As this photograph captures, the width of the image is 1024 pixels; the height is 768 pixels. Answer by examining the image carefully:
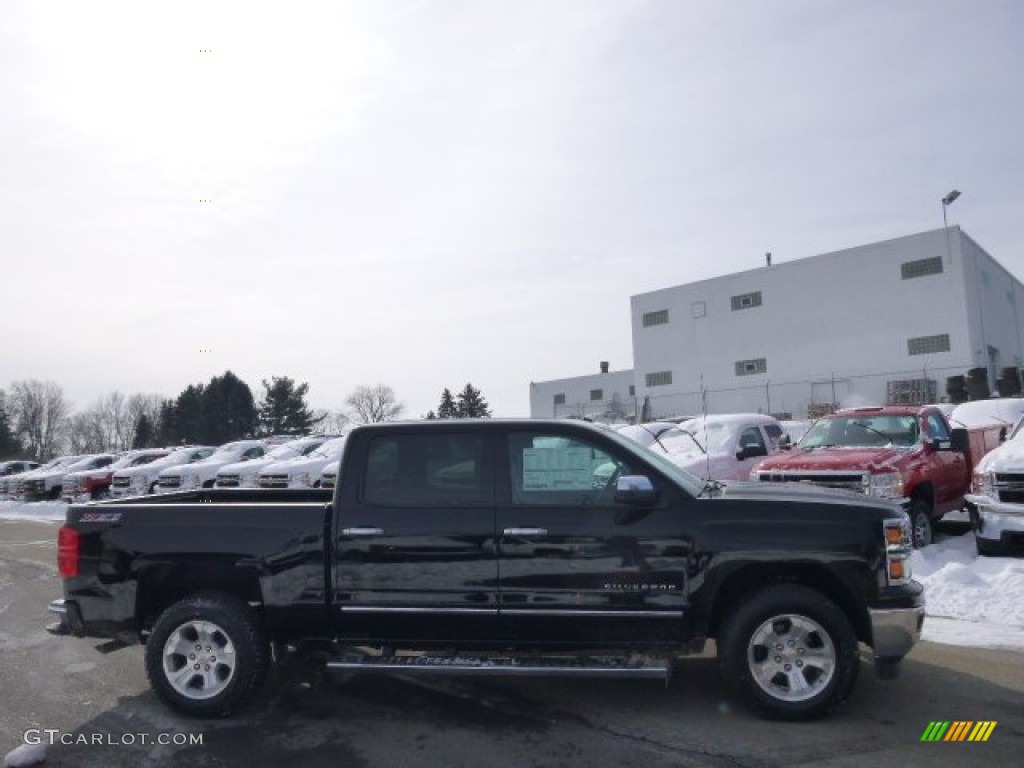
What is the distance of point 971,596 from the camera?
795 centimetres

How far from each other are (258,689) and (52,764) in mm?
1211

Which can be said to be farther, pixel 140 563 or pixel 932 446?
pixel 932 446

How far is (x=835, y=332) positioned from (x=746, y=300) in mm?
5134

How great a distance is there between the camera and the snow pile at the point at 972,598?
6.92 metres

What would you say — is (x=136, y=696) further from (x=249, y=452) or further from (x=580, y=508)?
(x=249, y=452)

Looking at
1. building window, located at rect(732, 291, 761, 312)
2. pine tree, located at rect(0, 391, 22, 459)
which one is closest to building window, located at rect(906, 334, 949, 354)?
building window, located at rect(732, 291, 761, 312)

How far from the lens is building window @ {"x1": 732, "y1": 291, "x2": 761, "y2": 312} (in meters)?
39.7

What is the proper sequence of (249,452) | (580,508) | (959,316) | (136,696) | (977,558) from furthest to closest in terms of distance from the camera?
(959,316), (249,452), (977,558), (136,696), (580,508)

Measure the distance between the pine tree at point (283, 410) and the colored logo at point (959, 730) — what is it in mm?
63602

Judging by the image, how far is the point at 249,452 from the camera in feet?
78.8

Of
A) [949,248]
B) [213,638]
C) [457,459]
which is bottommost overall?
[213,638]

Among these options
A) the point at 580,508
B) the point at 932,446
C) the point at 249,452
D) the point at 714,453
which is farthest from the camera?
the point at 249,452

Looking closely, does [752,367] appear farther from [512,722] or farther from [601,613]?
[512,722]

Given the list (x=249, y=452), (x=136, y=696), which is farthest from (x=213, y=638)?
(x=249, y=452)
